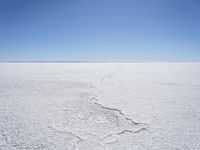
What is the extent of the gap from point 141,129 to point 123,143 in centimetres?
39

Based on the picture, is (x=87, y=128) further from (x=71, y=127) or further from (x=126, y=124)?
(x=126, y=124)

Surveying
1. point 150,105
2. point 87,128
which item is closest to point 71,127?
point 87,128

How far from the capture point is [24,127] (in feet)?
5.93

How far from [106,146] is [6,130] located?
3.65 feet

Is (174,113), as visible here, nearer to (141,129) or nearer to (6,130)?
(141,129)

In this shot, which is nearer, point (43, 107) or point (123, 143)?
point (123, 143)

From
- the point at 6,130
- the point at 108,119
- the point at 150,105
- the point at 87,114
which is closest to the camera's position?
the point at 6,130

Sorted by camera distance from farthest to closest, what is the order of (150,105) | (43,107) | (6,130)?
(150,105) < (43,107) < (6,130)

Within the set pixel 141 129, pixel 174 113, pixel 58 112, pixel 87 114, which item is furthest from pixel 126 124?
pixel 58 112

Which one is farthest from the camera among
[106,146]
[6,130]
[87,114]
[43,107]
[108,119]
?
[43,107]

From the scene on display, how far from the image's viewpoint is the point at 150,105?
2725 millimetres

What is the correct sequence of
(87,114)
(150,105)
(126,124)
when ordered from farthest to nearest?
1. (150,105)
2. (87,114)
3. (126,124)

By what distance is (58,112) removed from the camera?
2324 mm

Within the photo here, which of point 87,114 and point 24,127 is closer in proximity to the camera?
point 24,127
